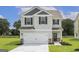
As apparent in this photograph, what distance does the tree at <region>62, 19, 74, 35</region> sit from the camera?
16344 mm

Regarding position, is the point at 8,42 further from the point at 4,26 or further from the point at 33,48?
the point at 33,48

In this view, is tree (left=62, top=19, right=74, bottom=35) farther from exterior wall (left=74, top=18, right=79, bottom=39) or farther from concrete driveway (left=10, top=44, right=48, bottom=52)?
concrete driveway (left=10, top=44, right=48, bottom=52)

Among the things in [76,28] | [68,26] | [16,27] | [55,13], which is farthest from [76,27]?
[16,27]

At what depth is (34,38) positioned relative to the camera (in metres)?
16.6

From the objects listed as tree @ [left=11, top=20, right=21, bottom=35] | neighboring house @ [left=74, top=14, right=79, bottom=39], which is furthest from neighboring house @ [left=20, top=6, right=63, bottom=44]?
neighboring house @ [left=74, top=14, right=79, bottom=39]

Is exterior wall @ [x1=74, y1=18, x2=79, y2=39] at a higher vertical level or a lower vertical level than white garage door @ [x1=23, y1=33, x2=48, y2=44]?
higher

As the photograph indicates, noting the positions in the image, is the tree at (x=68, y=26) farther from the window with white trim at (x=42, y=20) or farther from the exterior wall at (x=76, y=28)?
the window with white trim at (x=42, y=20)

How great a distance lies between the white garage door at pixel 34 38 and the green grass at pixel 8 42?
32cm

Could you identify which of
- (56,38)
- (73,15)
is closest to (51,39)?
(56,38)

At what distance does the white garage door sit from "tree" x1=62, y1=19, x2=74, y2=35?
30.2 inches

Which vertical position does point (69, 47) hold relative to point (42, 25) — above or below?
below

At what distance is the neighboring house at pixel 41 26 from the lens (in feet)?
54.2

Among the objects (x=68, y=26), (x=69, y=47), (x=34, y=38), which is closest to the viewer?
(x=68, y=26)

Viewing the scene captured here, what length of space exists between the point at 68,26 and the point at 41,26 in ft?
3.19
